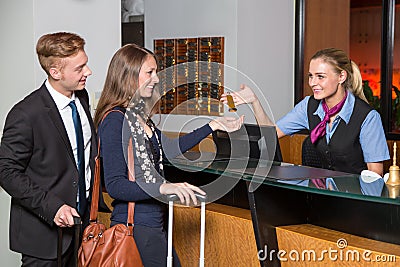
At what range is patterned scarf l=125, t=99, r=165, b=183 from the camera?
2547 millimetres

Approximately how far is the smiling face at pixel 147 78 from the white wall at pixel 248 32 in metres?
2.99

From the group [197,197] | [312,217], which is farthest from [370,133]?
[197,197]

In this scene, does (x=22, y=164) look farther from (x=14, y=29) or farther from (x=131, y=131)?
(x=14, y=29)

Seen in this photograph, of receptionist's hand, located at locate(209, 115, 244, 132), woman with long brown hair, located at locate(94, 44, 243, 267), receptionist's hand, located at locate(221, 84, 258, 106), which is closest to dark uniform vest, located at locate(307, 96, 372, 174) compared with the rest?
receptionist's hand, located at locate(221, 84, 258, 106)

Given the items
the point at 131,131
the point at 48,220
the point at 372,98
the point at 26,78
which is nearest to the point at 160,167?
the point at 131,131

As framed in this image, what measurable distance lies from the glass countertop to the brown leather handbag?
0.54 meters

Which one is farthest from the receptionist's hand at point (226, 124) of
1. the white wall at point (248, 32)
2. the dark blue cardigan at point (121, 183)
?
the white wall at point (248, 32)

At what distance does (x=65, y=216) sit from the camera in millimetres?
2564

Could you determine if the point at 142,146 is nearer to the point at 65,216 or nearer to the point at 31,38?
the point at 65,216

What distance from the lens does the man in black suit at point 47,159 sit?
2613 mm

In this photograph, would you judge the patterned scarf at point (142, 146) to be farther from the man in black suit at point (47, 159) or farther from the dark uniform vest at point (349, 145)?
the dark uniform vest at point (349, 145)

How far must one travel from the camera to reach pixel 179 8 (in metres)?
6.35

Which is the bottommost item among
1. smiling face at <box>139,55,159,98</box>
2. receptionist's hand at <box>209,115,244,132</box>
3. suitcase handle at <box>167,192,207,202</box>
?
suitcase handle at <box>167,192,207,202</box>

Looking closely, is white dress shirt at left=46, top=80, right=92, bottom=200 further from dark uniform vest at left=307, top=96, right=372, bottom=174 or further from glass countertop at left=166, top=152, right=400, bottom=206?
dark uniform vest at left=307, top=96, right=372, bottom=174
